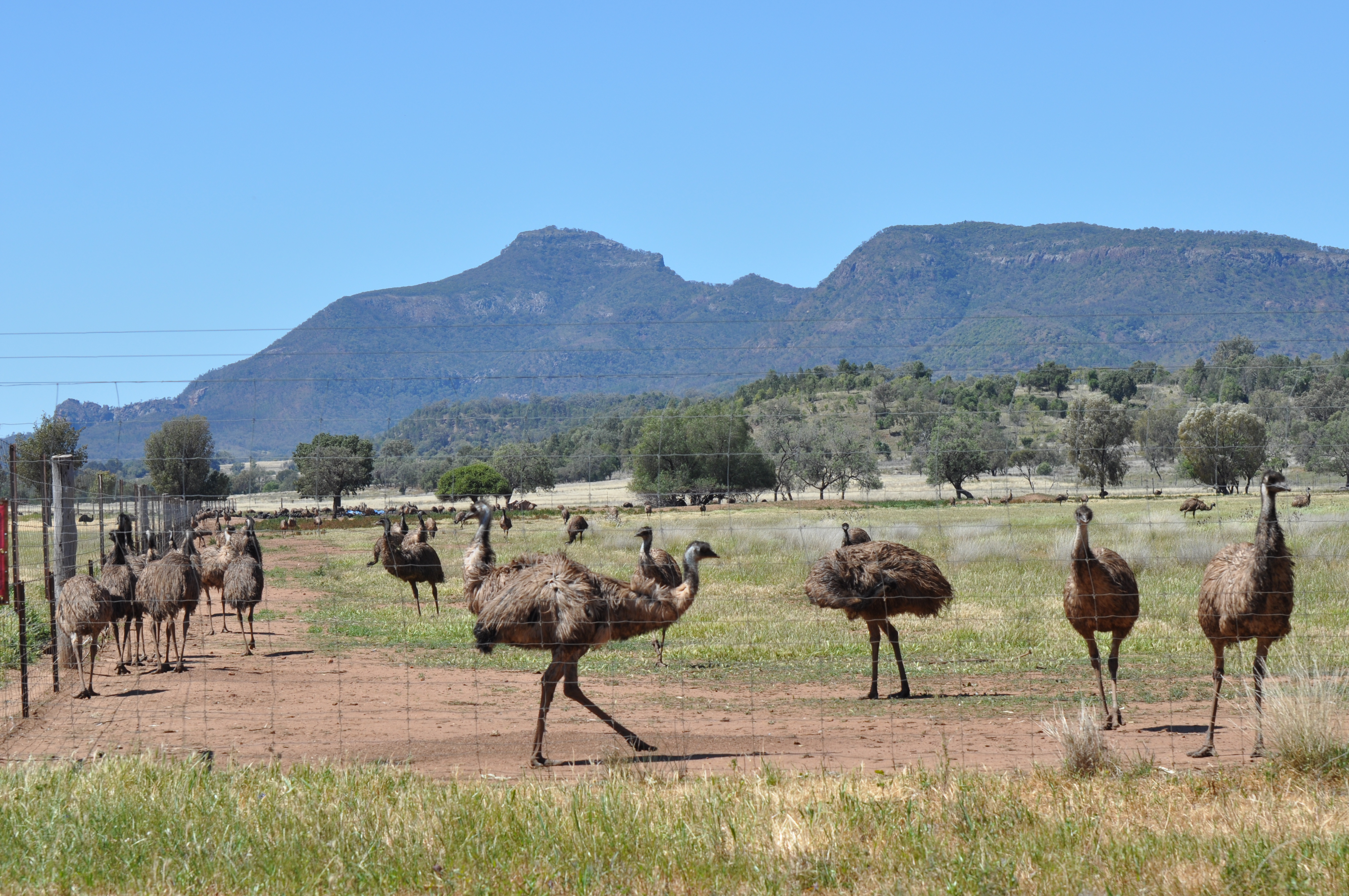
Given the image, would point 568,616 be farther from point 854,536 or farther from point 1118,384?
point 1118,384

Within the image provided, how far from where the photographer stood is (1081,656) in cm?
1312

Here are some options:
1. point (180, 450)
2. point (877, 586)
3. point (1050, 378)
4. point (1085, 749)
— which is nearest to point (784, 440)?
point (1050, 378)

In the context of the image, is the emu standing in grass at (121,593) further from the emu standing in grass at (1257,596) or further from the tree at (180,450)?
the emu standing in grass at (1257,596)

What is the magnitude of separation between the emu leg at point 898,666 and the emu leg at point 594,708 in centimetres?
337

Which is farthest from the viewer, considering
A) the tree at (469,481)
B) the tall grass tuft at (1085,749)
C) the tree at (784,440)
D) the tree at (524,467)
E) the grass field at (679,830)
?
the tree at (784,440)

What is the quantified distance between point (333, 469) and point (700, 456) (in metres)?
6.41

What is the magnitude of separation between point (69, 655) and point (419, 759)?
20.1ft

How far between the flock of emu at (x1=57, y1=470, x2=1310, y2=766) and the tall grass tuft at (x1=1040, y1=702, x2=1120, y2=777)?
140 cm

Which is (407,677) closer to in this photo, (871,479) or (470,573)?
(470,573)

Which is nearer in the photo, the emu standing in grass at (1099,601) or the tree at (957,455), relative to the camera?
the emu standing in grass at (1099,601)

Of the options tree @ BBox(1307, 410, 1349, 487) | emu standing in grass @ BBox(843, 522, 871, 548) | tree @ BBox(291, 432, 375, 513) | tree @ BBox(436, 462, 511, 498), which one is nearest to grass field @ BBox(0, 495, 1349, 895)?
tree @ BBox(291, 432, 375, 513)

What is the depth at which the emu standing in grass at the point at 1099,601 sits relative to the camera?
989 centimetres

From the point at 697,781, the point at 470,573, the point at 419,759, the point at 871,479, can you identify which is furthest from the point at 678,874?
the point at 871,479

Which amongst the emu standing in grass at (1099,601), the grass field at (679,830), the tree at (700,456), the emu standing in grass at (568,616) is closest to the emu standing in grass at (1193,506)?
the tree at (700,456)
